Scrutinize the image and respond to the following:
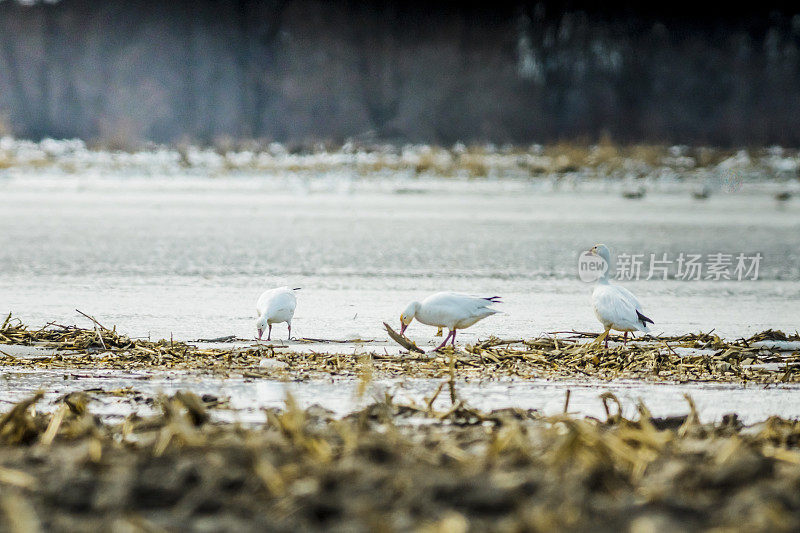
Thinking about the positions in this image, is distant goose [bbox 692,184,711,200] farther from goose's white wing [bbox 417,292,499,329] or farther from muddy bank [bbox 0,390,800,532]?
muddy bank [bbox 0,390,800,532]

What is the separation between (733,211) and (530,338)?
9478 mm

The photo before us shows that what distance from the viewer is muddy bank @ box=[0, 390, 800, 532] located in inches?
73.1

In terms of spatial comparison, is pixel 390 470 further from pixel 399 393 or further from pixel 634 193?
pixel 634 193

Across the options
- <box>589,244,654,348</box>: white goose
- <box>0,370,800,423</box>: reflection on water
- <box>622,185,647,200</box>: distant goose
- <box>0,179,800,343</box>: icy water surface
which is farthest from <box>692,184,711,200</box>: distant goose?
<box>0,370,800,423</box>: reflection on water

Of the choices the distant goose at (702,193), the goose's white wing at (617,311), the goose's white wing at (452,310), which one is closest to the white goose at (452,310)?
the goose's white wing at (452,310)

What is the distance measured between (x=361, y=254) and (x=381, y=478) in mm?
6542

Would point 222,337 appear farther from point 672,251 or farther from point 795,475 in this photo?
point 672,251

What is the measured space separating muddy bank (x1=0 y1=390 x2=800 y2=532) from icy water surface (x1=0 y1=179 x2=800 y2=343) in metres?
2.38

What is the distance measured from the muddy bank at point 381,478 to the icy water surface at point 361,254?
238 cm

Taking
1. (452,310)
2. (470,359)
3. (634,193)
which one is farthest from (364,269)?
(634,193)

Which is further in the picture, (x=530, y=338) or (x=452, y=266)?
(x=452, y=266)

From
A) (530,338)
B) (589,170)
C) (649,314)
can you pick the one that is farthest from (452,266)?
(589,170)

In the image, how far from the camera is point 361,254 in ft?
28.1

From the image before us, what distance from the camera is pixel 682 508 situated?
1.93m
